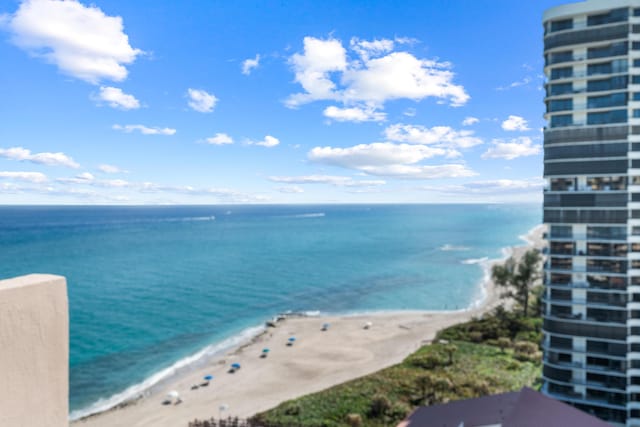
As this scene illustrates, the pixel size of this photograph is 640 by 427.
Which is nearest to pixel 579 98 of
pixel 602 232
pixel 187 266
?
pixel 602 232

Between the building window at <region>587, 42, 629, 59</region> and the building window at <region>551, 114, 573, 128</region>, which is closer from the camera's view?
the building window at <region>587, 42, 629, 59</region>

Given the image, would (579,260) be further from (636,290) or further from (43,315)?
(43,315)

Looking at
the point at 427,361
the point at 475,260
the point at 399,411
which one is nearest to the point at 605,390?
the point at 399,411

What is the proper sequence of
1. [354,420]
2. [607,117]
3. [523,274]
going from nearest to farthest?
1. [607,117]
2. [354,420]
3. [523,274]

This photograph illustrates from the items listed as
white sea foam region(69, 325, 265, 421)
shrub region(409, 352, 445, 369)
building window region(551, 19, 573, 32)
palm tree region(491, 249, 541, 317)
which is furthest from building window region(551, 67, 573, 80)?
white sea foam region(69, 325, 265, 421)

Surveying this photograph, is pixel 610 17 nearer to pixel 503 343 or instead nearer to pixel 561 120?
pixel 561 120

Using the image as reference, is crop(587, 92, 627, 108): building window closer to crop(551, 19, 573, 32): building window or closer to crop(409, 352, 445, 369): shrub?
crop(551, 19, 573, 32): building window
